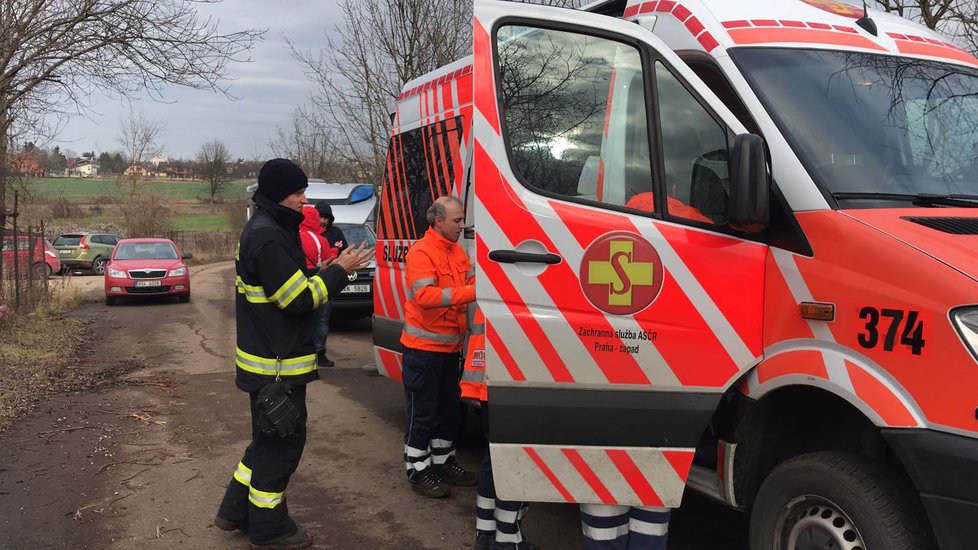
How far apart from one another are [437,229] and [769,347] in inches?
88.1

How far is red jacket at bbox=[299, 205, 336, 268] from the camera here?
7035 mm

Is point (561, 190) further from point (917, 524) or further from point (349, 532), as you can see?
point (349, 532)

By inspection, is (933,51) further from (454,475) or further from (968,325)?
(454,475)

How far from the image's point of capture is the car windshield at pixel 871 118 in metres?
2.96

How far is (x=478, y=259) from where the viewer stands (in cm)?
308

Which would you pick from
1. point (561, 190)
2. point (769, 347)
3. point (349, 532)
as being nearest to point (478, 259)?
point (561, 190)

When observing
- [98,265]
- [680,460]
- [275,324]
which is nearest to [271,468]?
[275,324]

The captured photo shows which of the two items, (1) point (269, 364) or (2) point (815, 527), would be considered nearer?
(2) point (815, 527)

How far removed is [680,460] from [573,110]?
1527mm

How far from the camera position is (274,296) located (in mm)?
3801

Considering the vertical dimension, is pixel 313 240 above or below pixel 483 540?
above

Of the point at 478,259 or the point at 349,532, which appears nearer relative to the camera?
the point at 478,259

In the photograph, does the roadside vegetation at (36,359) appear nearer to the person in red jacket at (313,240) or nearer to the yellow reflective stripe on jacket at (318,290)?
the person in red jacket at (313,240)

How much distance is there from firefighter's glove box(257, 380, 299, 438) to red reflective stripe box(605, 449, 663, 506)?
1639 mm
